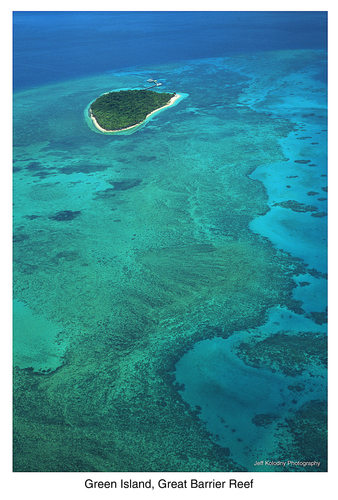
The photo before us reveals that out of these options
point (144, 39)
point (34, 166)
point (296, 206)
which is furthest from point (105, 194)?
point (144, 39)

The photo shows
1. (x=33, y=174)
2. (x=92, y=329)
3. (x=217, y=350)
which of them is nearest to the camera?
(x=217, y=350)

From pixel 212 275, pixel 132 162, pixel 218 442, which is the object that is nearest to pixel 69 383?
pixel 218 442

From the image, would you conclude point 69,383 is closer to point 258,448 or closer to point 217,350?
point 217,350

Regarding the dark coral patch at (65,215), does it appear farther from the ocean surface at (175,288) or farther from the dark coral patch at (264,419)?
the dark coral patch at (264,419)

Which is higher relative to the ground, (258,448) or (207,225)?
(207,225)

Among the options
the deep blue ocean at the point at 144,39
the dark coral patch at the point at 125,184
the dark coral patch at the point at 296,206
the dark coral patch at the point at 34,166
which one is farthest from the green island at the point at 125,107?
the dark coral patch at the point at 296,206
